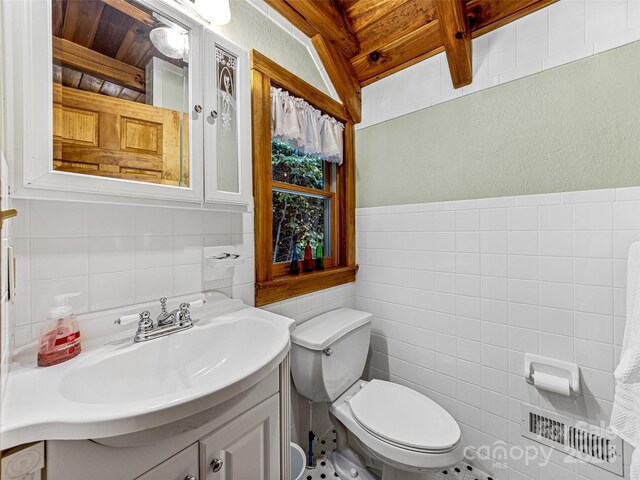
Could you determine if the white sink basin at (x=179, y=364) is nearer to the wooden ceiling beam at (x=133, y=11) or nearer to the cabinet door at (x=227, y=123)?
the cabinet door at (x=227, y=123)

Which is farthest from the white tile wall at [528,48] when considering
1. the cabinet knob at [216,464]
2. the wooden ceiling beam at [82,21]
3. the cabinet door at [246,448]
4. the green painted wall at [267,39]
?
the cabinet knob at [216,464]

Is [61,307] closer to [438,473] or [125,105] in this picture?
[125,105]

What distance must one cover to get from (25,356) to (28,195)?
0.40m

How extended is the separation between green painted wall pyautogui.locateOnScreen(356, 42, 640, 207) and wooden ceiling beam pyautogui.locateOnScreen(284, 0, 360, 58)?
52 cm

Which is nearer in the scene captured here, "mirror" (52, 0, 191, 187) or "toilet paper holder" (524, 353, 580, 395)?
"mirror" (52, 0, 191, 187)

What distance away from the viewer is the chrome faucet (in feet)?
2.60

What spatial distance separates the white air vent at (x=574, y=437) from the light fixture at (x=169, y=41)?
2.02 metres

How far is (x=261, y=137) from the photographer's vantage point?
1.24 meters

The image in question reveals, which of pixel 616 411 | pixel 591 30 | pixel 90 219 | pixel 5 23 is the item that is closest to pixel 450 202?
pixel 591 30

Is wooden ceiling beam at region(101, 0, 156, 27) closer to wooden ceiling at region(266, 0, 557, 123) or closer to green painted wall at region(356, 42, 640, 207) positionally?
wooden ceiling at region(266, 0, 557, 123)

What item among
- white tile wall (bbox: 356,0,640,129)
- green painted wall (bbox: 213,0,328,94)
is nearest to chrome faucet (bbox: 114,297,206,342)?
green painted wall (bbox: 213,0,328,94)

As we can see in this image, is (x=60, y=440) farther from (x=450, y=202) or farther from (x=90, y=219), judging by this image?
(x=450, y=202)

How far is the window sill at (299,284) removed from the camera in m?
1.26

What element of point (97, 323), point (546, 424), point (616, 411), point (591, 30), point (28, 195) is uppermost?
point (591, 30)
